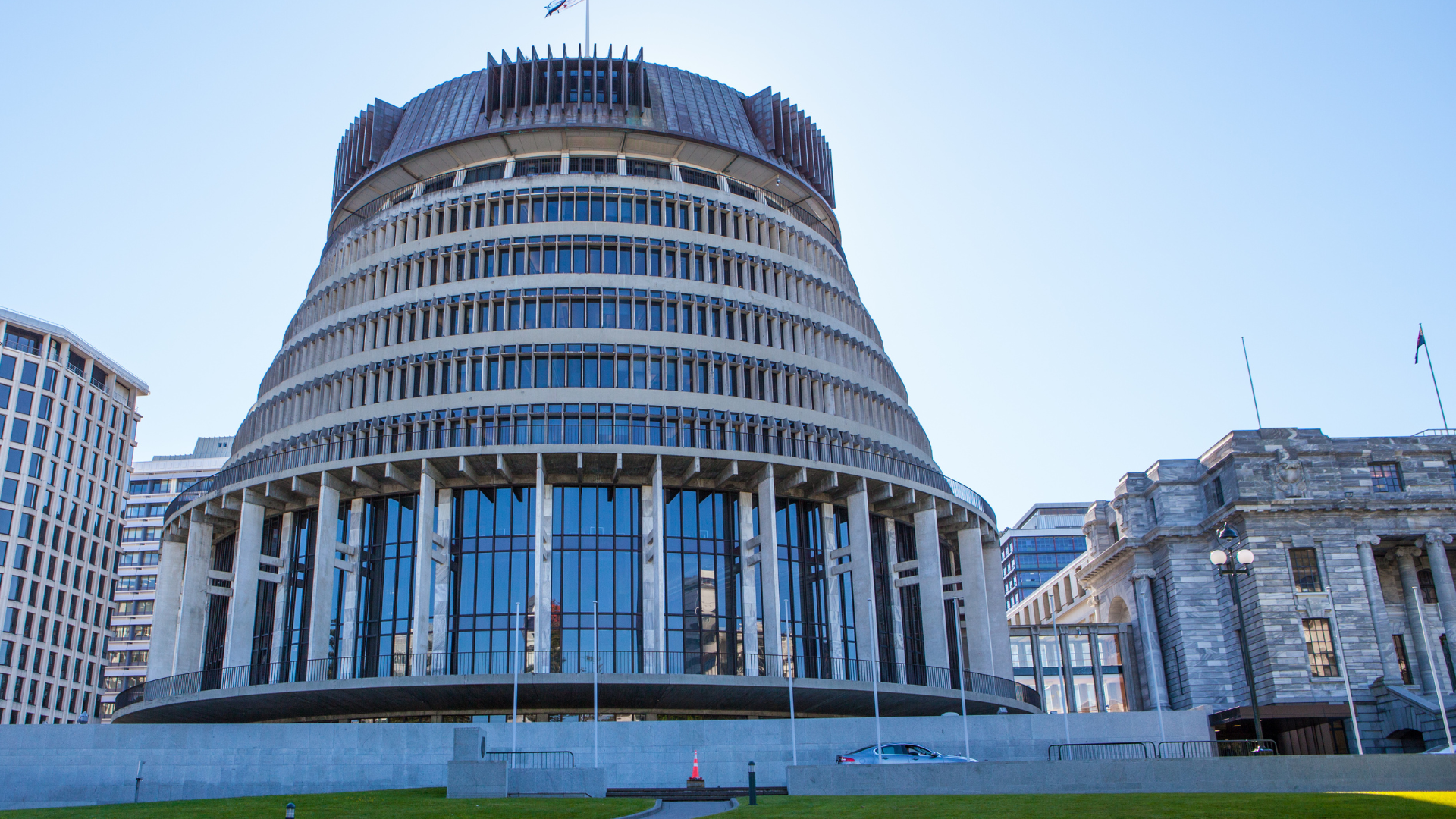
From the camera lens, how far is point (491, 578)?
5397 cm

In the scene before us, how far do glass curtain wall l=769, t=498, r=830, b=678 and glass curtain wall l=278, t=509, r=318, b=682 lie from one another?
2127 centimetres

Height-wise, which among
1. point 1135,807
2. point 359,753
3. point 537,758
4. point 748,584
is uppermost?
point 748,584

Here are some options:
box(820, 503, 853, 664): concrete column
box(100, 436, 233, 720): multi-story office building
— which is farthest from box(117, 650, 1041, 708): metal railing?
box(100, 436, 233, 720): multi-story office building

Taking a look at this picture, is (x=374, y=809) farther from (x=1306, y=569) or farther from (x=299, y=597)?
(x=1306, y=569)

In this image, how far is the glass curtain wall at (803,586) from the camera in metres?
54.8

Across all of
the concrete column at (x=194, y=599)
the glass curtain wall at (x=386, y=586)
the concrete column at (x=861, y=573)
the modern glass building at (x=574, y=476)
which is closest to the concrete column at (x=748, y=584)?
the modern glass building at (x=574, y=476)

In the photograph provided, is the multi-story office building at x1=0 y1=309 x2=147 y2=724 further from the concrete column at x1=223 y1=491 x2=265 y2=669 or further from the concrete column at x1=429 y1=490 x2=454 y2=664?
the concrete column at x1=429 y1=490 x2=454 y2=664

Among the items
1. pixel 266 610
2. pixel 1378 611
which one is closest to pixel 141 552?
pixel 266 610

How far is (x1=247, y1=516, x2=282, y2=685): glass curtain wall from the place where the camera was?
55375 mm

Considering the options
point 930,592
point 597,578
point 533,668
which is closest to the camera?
point 533,668

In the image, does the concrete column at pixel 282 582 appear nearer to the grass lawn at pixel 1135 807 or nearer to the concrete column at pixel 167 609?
the concrete column at pixel 167 609

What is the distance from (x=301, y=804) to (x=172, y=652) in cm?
3327

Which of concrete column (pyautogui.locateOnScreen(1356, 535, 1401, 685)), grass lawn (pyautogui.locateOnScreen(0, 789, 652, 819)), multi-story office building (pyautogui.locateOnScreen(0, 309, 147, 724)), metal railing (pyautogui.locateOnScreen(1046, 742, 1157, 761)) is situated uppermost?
multi-story office building (pyautogui.locateOnScreen(0, 309, 147, 724))

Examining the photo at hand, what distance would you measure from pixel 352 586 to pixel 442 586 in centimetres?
486
